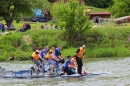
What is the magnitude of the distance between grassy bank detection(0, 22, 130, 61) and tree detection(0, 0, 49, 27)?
28.0 ft

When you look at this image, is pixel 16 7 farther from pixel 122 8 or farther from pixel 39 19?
pixel 39 19

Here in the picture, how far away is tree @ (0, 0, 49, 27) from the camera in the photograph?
64188mm

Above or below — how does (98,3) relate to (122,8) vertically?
above

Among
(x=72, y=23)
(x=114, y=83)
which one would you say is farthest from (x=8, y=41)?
(x=114, y=83)

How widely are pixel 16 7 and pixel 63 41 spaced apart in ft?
45.3

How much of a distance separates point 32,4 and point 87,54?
53.6 feet

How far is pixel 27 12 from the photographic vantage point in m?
67.3

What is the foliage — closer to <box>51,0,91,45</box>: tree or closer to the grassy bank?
the grassy bank

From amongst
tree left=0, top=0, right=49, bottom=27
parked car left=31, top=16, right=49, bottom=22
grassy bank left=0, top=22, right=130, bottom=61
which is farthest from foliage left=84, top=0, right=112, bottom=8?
grassy bank left=0, top=22, right=130, bottom=61

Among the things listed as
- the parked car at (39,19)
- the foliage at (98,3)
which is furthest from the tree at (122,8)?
the foliage at (98,3)

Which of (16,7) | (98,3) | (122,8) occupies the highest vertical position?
(16,7)

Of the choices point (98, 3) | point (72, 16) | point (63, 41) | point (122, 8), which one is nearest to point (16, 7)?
point (63, 41)

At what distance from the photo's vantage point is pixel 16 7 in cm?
6544

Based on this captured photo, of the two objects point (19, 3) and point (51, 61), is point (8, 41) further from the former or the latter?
point (51, 61)
